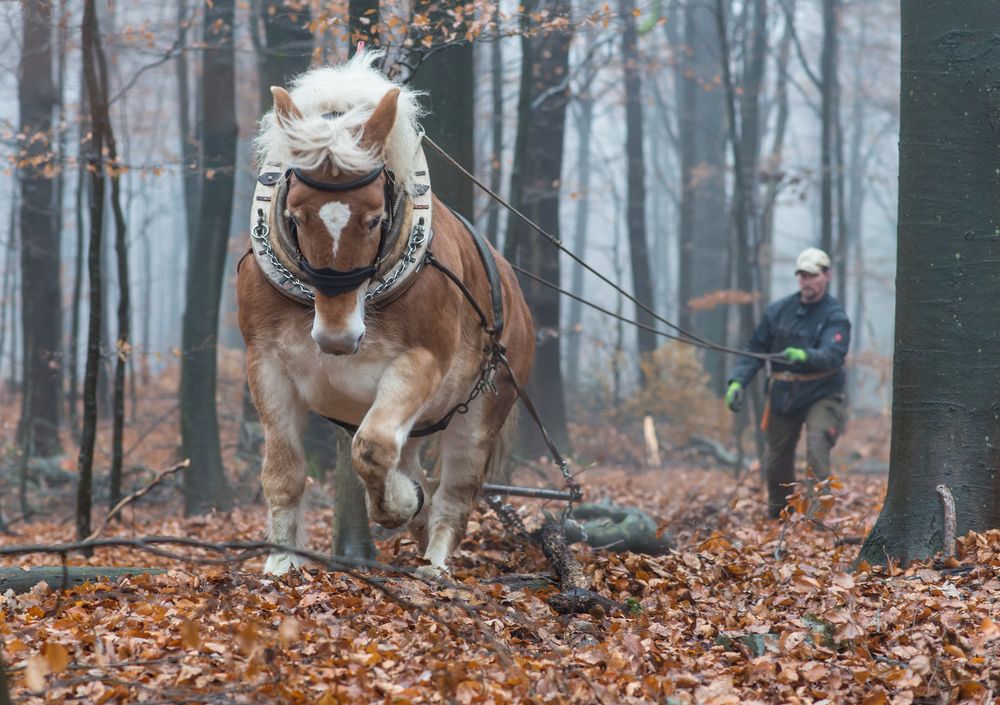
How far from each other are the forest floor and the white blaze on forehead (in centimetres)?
143

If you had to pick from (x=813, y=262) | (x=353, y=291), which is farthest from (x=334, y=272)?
(x=813, y=262)

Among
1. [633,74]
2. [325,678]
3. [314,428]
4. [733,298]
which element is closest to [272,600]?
[325,678]

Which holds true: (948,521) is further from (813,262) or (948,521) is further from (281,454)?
(813,262)

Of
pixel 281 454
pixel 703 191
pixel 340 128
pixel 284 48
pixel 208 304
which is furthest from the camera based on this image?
pixel 703 191

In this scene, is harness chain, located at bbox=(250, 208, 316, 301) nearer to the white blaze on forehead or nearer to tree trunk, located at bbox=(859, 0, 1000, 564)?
the white blaze on forehead

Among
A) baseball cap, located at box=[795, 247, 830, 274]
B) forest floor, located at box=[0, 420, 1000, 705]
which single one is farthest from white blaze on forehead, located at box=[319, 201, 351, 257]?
baseball cap, located at box=[795, 247, 830, 274]

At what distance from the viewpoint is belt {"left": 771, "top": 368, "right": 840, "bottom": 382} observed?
29.6ft

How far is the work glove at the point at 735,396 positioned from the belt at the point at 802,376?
42cm

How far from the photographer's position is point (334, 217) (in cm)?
471

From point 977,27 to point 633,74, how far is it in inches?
705

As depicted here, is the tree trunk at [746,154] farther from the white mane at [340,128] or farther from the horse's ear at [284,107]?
the horse's ear at [284,107]

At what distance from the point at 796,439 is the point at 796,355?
1.06 meters

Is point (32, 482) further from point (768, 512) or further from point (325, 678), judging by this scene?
point (325, 678)

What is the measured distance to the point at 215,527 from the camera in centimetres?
988
